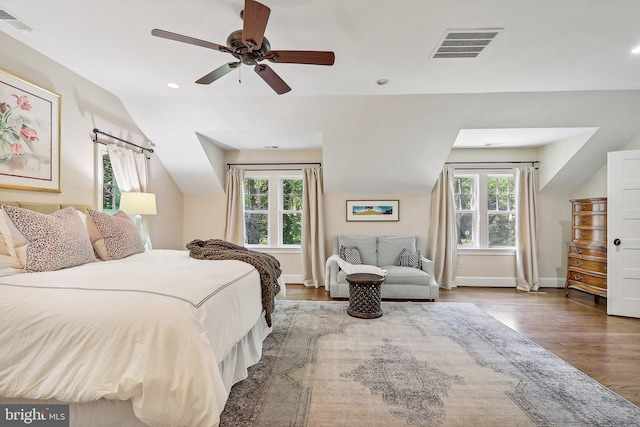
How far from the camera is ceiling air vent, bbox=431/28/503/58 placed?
2.17 meters

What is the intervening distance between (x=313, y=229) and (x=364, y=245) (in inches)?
36.6

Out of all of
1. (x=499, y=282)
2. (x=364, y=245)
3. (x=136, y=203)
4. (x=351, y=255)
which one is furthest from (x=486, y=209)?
(x=136, y=203)

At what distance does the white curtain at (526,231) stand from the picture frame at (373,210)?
206cm

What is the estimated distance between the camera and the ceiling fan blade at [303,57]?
1.89m

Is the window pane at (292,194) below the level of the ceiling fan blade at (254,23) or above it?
below

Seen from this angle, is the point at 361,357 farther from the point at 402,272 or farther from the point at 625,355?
the point at 625,355

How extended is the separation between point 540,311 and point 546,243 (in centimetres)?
180

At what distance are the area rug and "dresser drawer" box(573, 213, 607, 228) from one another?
224cm

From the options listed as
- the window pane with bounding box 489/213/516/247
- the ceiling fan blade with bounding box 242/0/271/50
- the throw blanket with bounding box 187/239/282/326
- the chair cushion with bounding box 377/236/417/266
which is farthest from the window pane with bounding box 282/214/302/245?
Answer: the ceiling fan blade with bounding box 242/0/271/50

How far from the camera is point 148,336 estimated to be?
3.90 feet

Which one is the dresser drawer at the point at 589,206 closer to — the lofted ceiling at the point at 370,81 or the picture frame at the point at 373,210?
the lofted ceiling at the point at 370,81

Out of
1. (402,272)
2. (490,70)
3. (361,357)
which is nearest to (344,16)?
(490,70)

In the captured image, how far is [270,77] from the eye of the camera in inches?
85.3

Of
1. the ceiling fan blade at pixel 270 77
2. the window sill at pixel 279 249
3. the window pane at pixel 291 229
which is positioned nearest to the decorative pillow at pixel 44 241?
the ceiling fan blade at pixel 270 77
